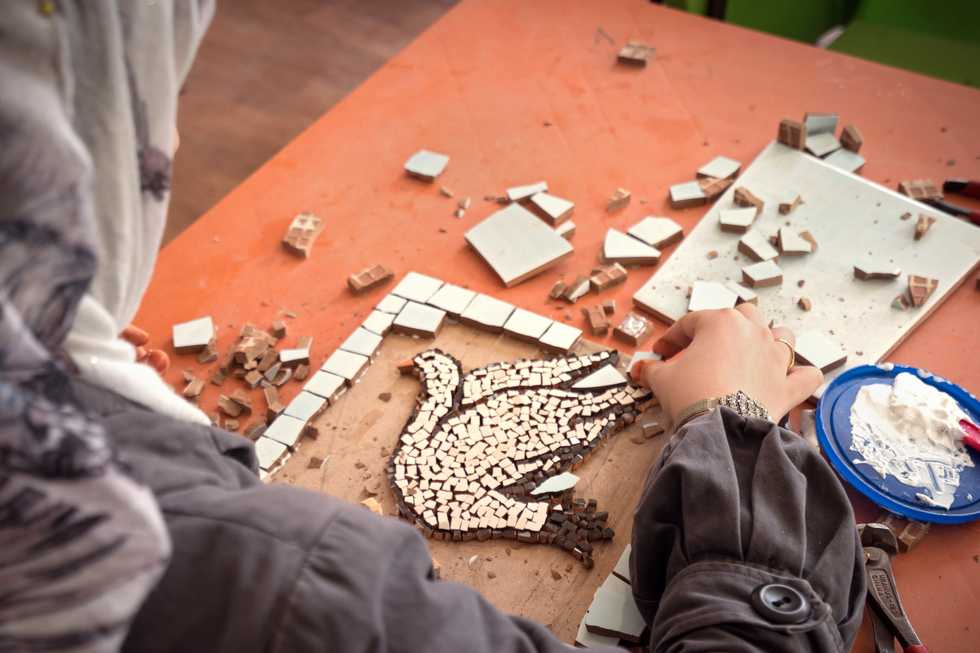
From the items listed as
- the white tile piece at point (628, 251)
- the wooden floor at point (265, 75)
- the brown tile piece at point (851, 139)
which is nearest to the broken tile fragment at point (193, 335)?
the white tile piece at point (628, 251)

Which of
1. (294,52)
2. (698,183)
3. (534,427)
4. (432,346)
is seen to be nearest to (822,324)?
(698,183)

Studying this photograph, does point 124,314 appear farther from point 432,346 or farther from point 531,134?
point 531,134

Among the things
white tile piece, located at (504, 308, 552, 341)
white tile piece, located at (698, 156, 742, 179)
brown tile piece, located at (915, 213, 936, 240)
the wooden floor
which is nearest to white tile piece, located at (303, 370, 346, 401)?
white tile piece, located at (504, 308, 552, 341)

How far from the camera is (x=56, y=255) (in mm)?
606

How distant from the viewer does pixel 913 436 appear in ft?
4.32

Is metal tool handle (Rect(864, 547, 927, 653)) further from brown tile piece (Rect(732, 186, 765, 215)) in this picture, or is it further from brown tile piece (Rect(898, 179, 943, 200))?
brown tile piece (Rect(898, 179, 943, 200))

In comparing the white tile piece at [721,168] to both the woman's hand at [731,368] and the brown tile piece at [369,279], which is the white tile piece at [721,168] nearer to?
the woman's hand at [731,368]

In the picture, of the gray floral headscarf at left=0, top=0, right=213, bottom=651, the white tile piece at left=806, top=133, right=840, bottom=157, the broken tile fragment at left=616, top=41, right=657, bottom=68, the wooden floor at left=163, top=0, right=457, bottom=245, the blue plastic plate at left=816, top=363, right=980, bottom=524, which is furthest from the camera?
the wooden floor at left=163, top=0, right=457, bottom=245

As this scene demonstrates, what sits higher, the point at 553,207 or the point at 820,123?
the point at 820,123

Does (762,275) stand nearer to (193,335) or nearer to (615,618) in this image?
(615,618)

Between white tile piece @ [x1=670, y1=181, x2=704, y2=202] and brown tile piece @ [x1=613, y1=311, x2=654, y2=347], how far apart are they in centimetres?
45

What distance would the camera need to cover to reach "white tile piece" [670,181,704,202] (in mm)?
1881

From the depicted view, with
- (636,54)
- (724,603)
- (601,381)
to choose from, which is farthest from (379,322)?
(636,54)

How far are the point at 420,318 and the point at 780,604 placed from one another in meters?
1.04
